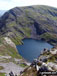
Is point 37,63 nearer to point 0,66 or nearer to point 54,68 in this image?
point 54,68

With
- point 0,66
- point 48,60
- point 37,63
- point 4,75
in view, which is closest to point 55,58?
point 48,60

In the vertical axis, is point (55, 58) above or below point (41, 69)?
above

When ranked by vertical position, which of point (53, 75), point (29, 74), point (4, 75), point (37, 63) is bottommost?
point (53, 75)

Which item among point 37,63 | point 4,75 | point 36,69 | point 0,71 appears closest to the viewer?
point 36,69

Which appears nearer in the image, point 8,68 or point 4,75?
point 4,75

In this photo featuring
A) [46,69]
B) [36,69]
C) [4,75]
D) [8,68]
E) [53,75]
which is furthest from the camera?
[8,68]

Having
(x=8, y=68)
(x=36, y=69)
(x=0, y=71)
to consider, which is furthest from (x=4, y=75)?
(x=36, y=69)

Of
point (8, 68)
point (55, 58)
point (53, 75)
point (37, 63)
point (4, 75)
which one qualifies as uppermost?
point (8, 68)

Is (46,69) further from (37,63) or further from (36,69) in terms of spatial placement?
(37,63)

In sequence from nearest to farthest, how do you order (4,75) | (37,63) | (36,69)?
1. (36,69)
2. (37,63)
3. (4,75)
